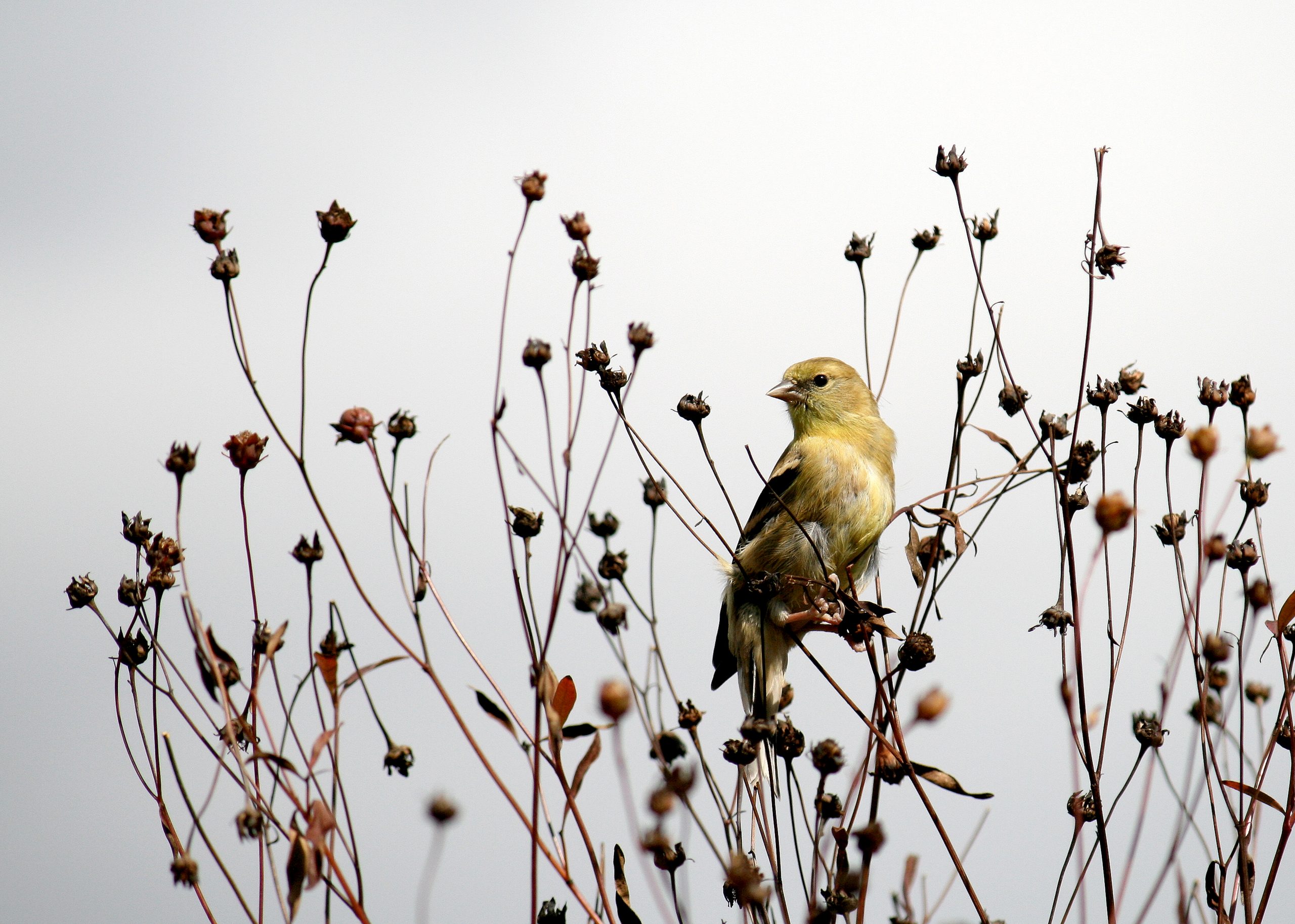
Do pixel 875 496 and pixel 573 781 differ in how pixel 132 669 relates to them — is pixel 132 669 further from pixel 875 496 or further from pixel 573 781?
pixel 875 496

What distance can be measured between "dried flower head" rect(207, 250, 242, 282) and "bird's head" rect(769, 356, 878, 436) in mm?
2743

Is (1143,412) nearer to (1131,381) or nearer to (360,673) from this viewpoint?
(1131,381)

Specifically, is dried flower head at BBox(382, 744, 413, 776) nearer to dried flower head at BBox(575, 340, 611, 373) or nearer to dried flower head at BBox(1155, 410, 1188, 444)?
dried flower head at BBox(575, 340, 611, 373)

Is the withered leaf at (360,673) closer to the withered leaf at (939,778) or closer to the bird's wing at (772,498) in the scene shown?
the withered leaf at (939,778)

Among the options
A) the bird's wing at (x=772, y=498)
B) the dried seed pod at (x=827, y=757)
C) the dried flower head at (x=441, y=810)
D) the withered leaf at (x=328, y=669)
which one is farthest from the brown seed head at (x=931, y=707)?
the bird's wing at (x=772, y=498)

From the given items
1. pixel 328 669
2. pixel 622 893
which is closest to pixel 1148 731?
pixel 622 893

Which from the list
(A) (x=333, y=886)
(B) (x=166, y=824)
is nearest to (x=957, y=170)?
(A) (x=333, y=886)

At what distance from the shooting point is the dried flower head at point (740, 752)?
2105 millimetres

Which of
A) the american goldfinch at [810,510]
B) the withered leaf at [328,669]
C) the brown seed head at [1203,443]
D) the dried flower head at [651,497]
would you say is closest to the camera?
the brown seed head at [1203,443]

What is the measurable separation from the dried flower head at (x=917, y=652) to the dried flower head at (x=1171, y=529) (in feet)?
2.48

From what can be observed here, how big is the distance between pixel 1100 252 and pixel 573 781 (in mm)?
1615

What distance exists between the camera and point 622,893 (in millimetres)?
1938

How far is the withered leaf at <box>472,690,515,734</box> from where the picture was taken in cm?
192

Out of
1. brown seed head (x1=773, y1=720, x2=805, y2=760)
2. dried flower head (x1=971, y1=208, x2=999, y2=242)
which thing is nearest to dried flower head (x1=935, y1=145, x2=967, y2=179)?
dried flower head (x1=971, y1=208, x2=999, y2=242)
